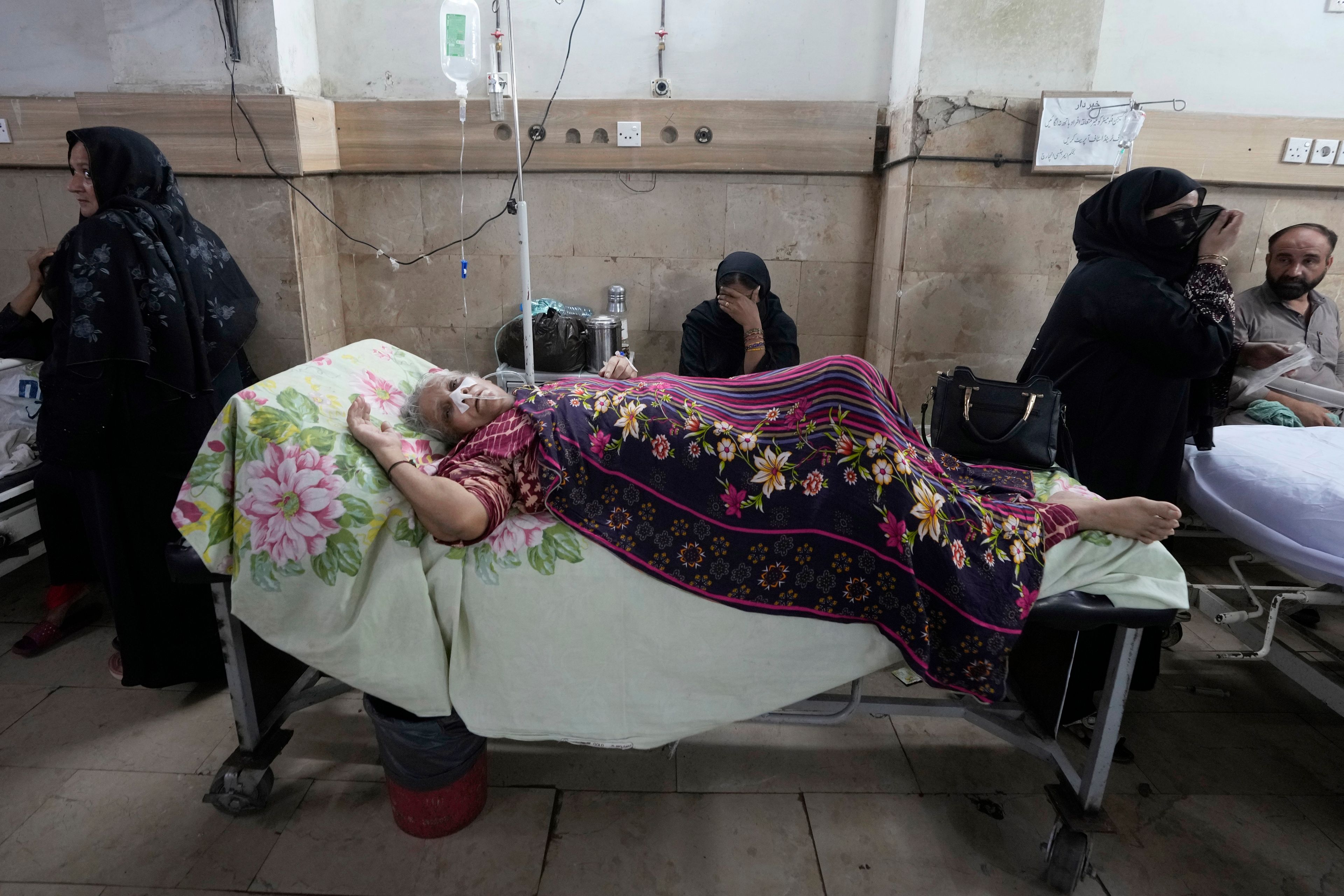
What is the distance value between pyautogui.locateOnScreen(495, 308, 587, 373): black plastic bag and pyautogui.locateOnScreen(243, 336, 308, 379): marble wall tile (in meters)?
0.88

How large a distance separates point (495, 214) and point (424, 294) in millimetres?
469

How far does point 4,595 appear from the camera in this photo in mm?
2656

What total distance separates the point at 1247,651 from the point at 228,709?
9.42ft

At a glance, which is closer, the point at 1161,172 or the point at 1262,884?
the point at 1262,884

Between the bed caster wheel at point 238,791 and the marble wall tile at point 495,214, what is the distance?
2.11m

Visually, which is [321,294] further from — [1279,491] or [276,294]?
[1279,491]

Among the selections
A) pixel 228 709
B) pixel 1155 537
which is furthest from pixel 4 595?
pixel 1155 537

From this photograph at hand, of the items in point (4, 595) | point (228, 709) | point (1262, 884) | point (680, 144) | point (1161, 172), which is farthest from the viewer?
point (680, 144)

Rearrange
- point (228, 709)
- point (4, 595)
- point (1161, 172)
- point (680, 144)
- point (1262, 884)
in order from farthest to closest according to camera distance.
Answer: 1. point (680, 144)
2. point (4, 595)
3. point (228, 709)
4. point (1161, 172)
5. point (1262, 884)

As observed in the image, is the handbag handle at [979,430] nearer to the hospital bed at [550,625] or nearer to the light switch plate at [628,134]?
the hospital bed at [550,625]

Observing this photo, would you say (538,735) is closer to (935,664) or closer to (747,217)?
(935,664)

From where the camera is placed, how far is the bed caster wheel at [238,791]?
1668 millimetres

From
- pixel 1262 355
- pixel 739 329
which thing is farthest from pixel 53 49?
pixel 1262 355

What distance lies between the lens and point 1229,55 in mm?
2850
